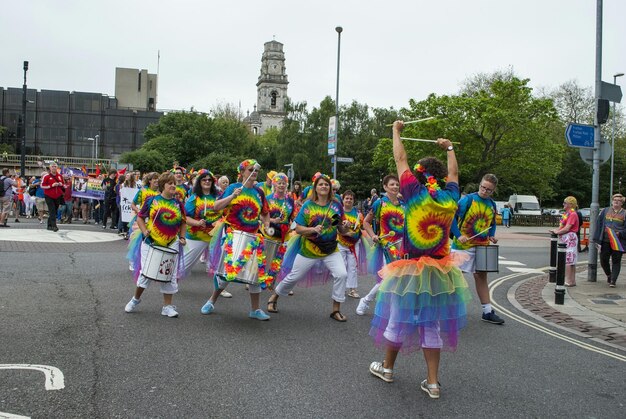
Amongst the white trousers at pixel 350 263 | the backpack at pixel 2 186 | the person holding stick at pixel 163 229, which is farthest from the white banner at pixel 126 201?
the person holding stick at pixel 163 229

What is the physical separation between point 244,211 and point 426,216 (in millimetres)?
3064

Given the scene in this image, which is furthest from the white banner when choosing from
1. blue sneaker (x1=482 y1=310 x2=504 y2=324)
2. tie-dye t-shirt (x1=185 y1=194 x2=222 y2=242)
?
blue sneaker (x1=482 y1=310 x2=504 y2=324)

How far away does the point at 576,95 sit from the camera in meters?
63.8

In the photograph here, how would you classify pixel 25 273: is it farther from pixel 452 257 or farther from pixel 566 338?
pixel 566 338

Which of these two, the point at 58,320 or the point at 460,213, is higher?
the point at 460,213

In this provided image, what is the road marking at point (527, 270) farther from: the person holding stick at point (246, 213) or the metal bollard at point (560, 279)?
the person holding stick at point (246, 213)

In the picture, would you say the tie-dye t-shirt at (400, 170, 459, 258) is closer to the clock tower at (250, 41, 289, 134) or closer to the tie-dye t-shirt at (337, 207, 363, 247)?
the tie-dye t-shirt at (337, 207, 363, 247)

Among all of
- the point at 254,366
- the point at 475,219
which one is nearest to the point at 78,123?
the point at 475,219

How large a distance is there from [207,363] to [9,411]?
1783 millimetres

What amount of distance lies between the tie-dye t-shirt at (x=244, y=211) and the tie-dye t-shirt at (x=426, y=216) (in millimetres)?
2832

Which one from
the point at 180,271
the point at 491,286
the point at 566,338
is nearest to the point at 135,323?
the point at 180,271

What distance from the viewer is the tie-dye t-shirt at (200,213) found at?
29.9 feet

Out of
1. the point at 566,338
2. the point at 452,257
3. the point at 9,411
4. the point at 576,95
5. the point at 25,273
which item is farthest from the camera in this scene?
the point at 576,95

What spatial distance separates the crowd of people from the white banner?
5902mm
